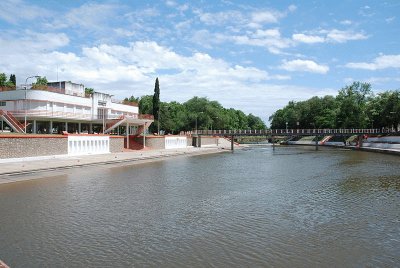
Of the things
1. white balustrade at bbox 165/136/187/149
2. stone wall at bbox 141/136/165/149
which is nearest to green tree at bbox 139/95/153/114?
white balustrade at bbox 165/136/187/149

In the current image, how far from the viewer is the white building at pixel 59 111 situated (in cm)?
5619

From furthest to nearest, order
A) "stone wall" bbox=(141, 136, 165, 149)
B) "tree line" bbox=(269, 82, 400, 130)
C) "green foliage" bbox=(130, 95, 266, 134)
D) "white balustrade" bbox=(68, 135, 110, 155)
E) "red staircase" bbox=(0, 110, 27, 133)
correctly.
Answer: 1. "green foliage" bbox=(130, 95, 266, 134)
2. "tree line" bbox=(269, 82, 400, 130)
3. "stone wall" bbox=(141, 136, 165, 149)
4. "red staircase" bbox=(0, 110, 27, 133)
5. "white balustrade" bbox=(68, 135, 110, 155)

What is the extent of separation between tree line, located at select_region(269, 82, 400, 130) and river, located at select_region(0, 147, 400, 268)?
82061mm

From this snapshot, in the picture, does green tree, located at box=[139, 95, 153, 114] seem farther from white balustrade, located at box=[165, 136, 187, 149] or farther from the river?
the river

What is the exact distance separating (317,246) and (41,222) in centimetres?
1124

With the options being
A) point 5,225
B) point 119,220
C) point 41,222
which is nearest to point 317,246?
point 119,220

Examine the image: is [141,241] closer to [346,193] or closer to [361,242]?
[361,242]

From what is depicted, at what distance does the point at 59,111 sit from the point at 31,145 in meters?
18.8

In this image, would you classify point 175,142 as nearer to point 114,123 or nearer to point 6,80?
point 114,123

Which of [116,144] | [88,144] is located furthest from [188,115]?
[88,144]

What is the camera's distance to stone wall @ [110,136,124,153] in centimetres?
6119

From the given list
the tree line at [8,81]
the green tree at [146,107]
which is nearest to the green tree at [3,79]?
the tree line at [8,81]

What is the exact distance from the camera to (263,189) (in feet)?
84.8

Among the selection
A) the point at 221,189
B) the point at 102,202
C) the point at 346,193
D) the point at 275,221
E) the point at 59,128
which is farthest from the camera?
the point at 59,128
